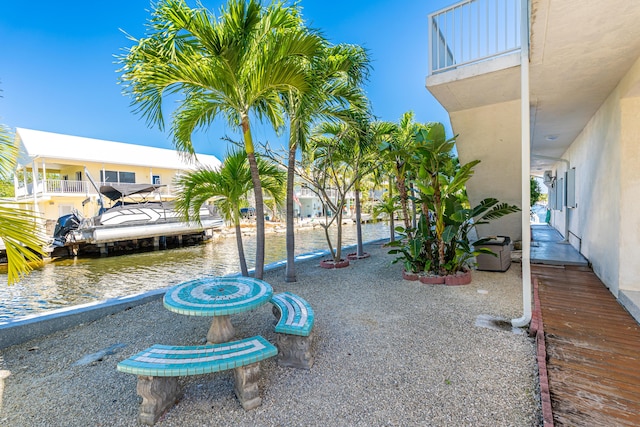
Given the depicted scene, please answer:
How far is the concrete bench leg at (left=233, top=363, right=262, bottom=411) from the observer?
2.35 metres

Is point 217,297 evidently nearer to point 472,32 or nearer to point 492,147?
point 472,32

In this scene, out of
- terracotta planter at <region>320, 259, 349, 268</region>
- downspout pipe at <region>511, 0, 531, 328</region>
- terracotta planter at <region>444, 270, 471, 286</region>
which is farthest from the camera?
terracotta planter at <region>320, 259, 349, 268</region>

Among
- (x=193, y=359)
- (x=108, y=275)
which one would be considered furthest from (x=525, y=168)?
(x=108, y=275)

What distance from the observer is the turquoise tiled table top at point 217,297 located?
2795 mm

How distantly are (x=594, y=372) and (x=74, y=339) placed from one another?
5934 millimetres

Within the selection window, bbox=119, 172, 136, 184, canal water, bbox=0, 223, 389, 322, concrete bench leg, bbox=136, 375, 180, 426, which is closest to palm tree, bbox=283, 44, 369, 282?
concrete bench leg, bbox=136, 375, 180, 426

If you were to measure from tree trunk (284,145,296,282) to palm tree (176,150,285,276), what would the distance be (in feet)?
1.54

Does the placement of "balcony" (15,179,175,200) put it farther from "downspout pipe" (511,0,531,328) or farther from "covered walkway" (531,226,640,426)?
"covered walkway" (531,226,640,426)

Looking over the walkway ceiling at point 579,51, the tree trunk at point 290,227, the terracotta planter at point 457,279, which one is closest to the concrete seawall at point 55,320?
the tree trunk at point 290,227

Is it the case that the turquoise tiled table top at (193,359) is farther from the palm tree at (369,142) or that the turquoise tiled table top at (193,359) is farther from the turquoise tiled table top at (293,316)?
the palm tree at (369,142)

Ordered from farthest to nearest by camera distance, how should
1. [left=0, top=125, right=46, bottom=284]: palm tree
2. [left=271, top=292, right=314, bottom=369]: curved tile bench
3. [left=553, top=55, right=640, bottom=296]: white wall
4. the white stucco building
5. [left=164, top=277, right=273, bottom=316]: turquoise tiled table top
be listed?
[left=553, top=55, right=640, bottom=296]: white wall
the white stucco building
[left=271, top=292, right=314, bottom=369]: curved tile bench
[left=164, top=277, right=273, bottom=316]: turquoise tiled table top
[left=0, top=125, right=46, bottom=284]: palm tree

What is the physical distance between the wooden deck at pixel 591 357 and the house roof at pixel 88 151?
1669 cm

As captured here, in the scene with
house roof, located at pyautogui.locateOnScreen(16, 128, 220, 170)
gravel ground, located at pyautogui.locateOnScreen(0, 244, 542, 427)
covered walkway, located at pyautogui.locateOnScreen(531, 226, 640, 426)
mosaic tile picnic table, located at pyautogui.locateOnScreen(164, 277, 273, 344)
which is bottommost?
gravel ground, located at pyautogui.locateOnScreen(0, 244, 542, 427)

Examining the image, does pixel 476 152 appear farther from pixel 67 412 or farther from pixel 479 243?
pixel 67 412
